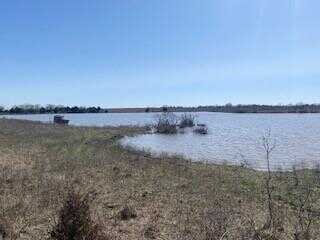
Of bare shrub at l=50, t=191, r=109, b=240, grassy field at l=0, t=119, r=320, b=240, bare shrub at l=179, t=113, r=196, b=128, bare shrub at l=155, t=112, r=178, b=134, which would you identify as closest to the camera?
bare shrub at l=50, t=191, r=109, b=240

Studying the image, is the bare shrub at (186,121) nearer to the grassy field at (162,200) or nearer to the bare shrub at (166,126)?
the bare shrub at (166,126)

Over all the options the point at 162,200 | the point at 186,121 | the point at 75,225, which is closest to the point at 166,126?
the point at 186,121

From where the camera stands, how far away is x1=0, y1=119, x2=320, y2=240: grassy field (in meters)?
9.41

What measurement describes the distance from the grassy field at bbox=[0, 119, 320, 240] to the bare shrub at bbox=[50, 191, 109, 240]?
2.23 ft

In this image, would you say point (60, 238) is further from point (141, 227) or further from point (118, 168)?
point (118, 168)

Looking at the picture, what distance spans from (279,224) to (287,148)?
26.3m

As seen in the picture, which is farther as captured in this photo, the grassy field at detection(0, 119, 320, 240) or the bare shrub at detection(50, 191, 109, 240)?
the grassy field at detection(0, 119, 320, 240)

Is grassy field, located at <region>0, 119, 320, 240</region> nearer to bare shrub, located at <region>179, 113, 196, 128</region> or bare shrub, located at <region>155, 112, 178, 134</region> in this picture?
bare shrub, located at <region>155, 112, 178, 134</region>

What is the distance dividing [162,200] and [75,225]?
5805mm

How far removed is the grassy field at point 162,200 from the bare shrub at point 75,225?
68 cm

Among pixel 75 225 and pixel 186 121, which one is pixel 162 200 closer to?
pixel 75 225

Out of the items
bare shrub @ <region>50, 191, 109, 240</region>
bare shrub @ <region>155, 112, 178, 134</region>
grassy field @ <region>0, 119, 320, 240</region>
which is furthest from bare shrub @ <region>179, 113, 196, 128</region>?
bare shrub @ <region>50, 191, 109, 240</region>

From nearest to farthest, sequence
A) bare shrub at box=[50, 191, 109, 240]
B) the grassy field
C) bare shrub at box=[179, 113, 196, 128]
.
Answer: bare shrub at box=[50, 191, 109, 240] → the grassy field → bare shrub at box=[179, 113, 196, 128]

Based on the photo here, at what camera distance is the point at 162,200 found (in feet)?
42.7
